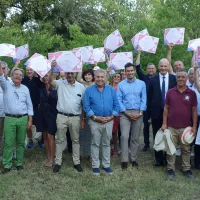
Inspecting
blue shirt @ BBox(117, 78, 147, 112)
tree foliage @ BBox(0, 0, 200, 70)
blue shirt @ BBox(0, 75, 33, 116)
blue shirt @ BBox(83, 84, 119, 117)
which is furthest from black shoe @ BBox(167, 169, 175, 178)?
tree foliage @ BBox(0, 0, 200, 70)

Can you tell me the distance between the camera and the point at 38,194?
514 centimetres

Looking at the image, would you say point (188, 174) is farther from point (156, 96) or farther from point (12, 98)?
point (12, 98)

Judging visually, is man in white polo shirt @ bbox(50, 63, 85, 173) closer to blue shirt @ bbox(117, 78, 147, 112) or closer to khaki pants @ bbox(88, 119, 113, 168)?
khaki pants @ bbox(88, 119, 113, 168)

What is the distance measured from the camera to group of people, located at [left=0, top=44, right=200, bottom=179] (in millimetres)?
5984

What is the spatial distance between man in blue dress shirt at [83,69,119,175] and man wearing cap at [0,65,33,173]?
3.57ft

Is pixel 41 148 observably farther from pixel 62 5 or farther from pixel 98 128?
pixel 62 5

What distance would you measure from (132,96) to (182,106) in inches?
38.4

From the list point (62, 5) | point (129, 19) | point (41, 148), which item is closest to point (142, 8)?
point (129, 19)

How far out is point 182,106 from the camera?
19.5ft

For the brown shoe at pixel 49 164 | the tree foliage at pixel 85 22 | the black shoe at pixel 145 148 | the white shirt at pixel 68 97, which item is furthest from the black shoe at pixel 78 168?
the tree foliage at pixel 85 22

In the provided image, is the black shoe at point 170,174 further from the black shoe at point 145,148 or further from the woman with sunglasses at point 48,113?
the woman with sunglasses at point 48,113

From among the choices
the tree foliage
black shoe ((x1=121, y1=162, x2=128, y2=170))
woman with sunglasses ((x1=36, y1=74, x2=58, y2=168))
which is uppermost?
the tree foliage

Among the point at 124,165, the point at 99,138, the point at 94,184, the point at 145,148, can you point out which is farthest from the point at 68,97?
the point at 145,148

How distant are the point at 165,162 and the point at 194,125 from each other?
122 centimetres
